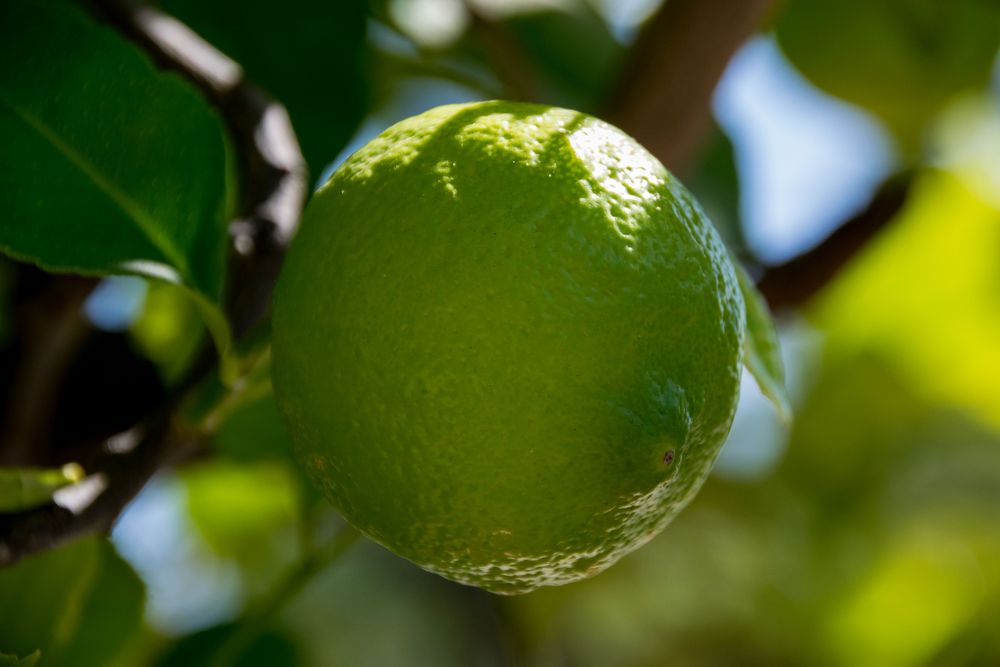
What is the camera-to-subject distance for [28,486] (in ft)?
1.98

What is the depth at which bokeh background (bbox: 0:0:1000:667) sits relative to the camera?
129 cm

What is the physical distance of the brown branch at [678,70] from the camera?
3.29ft

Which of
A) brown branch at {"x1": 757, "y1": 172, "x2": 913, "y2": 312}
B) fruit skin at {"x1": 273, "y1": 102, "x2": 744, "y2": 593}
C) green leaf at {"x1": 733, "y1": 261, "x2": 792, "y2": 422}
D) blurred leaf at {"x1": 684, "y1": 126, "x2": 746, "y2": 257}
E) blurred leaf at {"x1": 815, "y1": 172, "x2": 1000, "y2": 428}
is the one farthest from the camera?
blurred leaf at {"x1": 815, "y1": 172, "x2": 1000, "y2": 428}

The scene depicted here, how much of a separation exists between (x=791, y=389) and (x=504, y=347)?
4.43 ft

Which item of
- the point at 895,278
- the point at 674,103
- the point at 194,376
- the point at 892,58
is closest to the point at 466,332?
the point at 194,376

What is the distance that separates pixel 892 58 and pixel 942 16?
0.08 m

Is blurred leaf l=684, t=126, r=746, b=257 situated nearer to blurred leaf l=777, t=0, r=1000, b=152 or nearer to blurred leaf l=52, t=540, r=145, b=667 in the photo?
blurred leaf l=777, t=0, r=1000, b=152

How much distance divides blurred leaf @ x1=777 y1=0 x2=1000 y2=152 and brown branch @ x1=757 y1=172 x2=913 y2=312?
0.70 feet

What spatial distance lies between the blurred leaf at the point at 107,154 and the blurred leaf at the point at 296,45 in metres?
0.29

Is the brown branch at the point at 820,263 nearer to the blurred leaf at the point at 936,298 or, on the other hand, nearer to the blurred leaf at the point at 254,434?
the blurred leaf at the point at 936,298

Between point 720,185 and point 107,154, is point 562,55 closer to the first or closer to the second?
point 720,185

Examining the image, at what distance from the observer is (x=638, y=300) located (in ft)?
1.80

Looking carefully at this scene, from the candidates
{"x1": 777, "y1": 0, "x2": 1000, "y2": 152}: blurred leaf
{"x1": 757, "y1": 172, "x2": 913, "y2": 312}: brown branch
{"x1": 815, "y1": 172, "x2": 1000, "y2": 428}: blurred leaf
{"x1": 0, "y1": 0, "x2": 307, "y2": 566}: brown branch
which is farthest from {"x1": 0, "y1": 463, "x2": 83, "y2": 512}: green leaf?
{"x1": 815, "y1": 172, "x2": 1000, "y2": 428}: blurred leaf

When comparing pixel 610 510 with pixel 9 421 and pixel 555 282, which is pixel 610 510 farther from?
pixel 9 421
